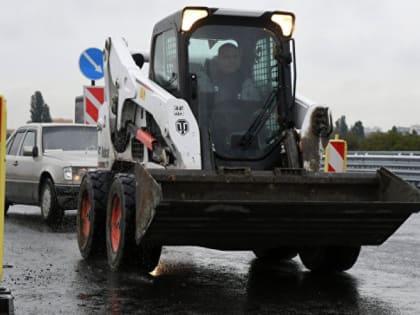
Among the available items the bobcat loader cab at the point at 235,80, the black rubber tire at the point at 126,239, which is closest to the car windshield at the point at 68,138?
the bobcat loader cab at the point at 235,80

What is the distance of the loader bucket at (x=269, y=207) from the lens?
7.84 metres

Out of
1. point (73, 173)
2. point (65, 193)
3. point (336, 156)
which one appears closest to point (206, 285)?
point (65, 193)

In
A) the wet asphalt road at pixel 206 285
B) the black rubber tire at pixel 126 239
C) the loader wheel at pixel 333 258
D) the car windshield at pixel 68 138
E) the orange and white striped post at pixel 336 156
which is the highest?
the car windshield at pixel 68 138

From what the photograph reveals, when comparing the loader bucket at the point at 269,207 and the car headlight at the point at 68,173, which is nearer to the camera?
the loader bucket at the point at 269,207

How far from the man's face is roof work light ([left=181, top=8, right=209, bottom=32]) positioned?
17.0 inches

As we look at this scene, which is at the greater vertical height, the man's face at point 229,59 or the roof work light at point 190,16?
the roof work light at point 190,16

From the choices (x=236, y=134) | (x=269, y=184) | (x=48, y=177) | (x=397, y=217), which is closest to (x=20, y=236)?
(x=48, y=177)

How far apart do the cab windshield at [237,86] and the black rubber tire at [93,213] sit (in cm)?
166

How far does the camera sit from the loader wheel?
9578mm

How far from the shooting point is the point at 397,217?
8266mm

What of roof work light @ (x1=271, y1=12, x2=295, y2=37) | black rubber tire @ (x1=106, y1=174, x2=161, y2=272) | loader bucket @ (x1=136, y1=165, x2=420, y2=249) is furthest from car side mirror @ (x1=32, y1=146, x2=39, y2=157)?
loader bucket @ (x1=136, y1=165, x2=420, y2=249)

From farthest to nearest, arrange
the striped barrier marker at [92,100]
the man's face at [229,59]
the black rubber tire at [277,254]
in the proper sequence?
1. the striped barrier marker at [92,100]
2. the black rubber tire at [277,254]
3. the man's face at [229,59]

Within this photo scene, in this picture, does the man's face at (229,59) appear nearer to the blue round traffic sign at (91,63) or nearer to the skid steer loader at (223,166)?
A: the skid steer loader at (223,166)

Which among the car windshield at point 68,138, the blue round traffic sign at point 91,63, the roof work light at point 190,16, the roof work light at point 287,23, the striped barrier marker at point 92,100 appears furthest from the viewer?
the blue round traffic sign at point 91,63
